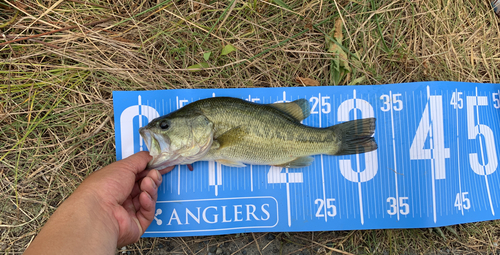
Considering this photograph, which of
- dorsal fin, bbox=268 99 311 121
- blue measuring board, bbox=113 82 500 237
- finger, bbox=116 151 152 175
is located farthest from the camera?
blue measuring board, bbox=113 82 500 237

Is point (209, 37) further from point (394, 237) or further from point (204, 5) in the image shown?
point (394, 237)

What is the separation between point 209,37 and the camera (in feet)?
10.6

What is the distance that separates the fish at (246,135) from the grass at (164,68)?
57 centimetres

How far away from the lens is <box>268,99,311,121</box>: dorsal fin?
2979 millimetres

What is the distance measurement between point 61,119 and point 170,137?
169 cm

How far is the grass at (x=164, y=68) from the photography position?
3.14 meters

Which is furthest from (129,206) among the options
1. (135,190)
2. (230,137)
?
(230,137)

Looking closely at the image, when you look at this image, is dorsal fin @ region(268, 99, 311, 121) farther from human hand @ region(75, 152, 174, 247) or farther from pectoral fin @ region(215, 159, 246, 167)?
human hand @ region(75, 152, 174, 247)

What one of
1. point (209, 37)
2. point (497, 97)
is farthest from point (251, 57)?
point (497, 97)

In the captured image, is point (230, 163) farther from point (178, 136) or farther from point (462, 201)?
point (462, 201)

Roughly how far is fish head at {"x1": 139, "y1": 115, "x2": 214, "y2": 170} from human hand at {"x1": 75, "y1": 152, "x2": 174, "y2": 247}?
280 millimetres

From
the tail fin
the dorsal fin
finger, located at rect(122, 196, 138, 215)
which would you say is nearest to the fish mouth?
finger, located at rect(122, 196, 138, 215)

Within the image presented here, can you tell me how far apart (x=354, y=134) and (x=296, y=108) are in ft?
2.42

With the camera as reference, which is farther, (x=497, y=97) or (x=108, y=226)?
(x=497, y=97)
